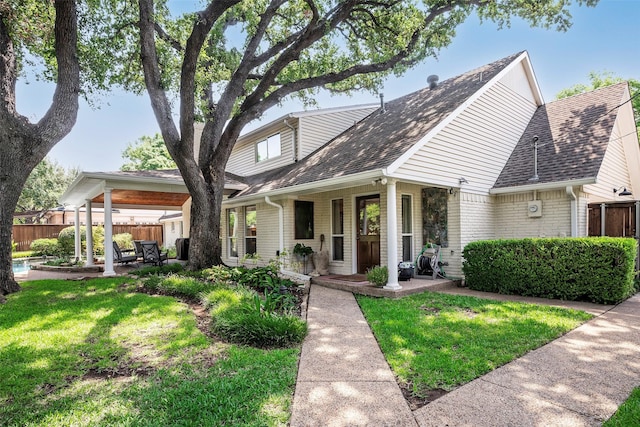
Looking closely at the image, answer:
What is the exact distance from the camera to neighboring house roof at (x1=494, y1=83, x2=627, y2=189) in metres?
8.36

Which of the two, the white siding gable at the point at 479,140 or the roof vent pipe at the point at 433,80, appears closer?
the white siding gable at the point at 479,140

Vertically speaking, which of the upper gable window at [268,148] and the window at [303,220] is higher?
the upper gable window at [268,148]

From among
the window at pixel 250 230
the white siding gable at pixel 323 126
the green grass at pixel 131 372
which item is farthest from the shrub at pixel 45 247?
the white siding gable at pixel 323 126

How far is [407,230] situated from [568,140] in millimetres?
5086

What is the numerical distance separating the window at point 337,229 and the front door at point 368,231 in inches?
24.3

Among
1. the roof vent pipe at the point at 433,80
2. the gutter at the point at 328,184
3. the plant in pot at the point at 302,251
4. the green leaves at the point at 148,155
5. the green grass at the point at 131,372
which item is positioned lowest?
the green grass at the point at 131,372

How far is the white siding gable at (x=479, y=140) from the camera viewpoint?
802 centimetres

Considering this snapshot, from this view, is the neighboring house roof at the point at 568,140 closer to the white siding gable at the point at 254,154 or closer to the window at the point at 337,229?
the window at the point at 337,229

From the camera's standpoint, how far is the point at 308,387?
3.22 meters

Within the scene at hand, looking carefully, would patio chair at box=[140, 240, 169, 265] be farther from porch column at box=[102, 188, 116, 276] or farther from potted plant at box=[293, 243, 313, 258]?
potted plant at box=[293, 243, 313, 258]

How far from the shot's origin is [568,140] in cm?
946

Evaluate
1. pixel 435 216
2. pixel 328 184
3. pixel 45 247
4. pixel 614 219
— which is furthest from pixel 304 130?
pixel 45 247

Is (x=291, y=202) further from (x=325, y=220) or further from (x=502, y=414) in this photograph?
(x=502, y=414)

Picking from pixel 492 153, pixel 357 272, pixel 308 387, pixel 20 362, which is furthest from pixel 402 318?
pixel 492 153
